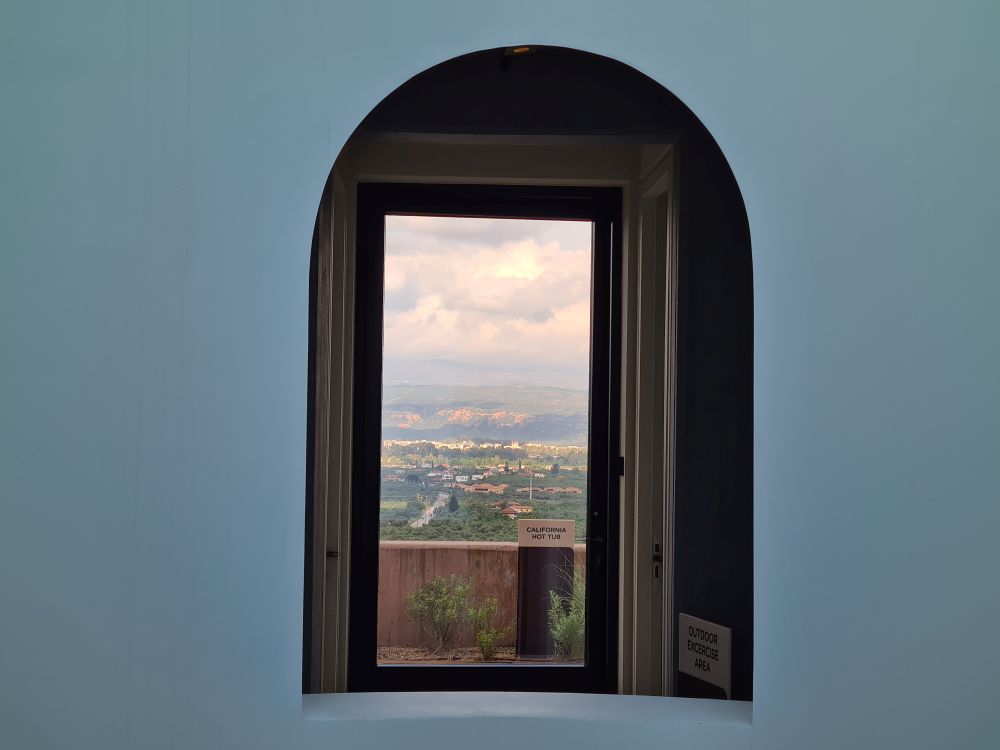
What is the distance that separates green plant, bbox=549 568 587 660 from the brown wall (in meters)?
0.20

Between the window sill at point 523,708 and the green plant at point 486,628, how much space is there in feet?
4.58

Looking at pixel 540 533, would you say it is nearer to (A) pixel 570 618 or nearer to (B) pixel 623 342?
(A) pixel 570 618

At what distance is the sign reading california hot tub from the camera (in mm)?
3498

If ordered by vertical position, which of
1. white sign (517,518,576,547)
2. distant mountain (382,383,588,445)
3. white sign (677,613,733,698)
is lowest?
white sign (677,613,733,698)

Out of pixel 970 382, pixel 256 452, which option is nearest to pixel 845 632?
pixel 970 382

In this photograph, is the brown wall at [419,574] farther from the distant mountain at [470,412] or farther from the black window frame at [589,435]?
the distant mountain at [470,412]

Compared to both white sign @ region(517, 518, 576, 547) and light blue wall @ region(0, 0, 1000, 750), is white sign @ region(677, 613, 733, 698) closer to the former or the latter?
light blue wall @ region(0, 0, 1000, 750)

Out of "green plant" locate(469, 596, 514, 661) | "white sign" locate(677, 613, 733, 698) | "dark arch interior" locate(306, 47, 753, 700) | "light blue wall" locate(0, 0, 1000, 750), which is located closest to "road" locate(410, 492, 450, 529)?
"green plant" locate(469, 596, 514, 661)

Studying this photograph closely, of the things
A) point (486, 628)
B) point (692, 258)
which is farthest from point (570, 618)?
point (692, 258)

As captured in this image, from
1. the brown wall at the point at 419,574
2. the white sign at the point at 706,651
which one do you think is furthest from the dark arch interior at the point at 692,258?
the brown wall at the point at 419,574

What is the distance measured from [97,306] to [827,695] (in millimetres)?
1809

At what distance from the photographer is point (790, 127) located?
6.49 ft

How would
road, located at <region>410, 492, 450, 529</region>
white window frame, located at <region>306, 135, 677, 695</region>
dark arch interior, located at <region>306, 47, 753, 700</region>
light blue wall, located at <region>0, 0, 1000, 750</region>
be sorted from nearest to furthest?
light blue wall, located at <region>0, 0, 1000, 750</region>
dark arch interior, located at <region>306, 47, 753, 700</region>
white window frame, located at <region>306, 135, 677, 695</region>
road, located at <region>410, 492, 450, 529</region>

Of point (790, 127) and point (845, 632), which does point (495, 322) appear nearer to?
point (790, 127)
